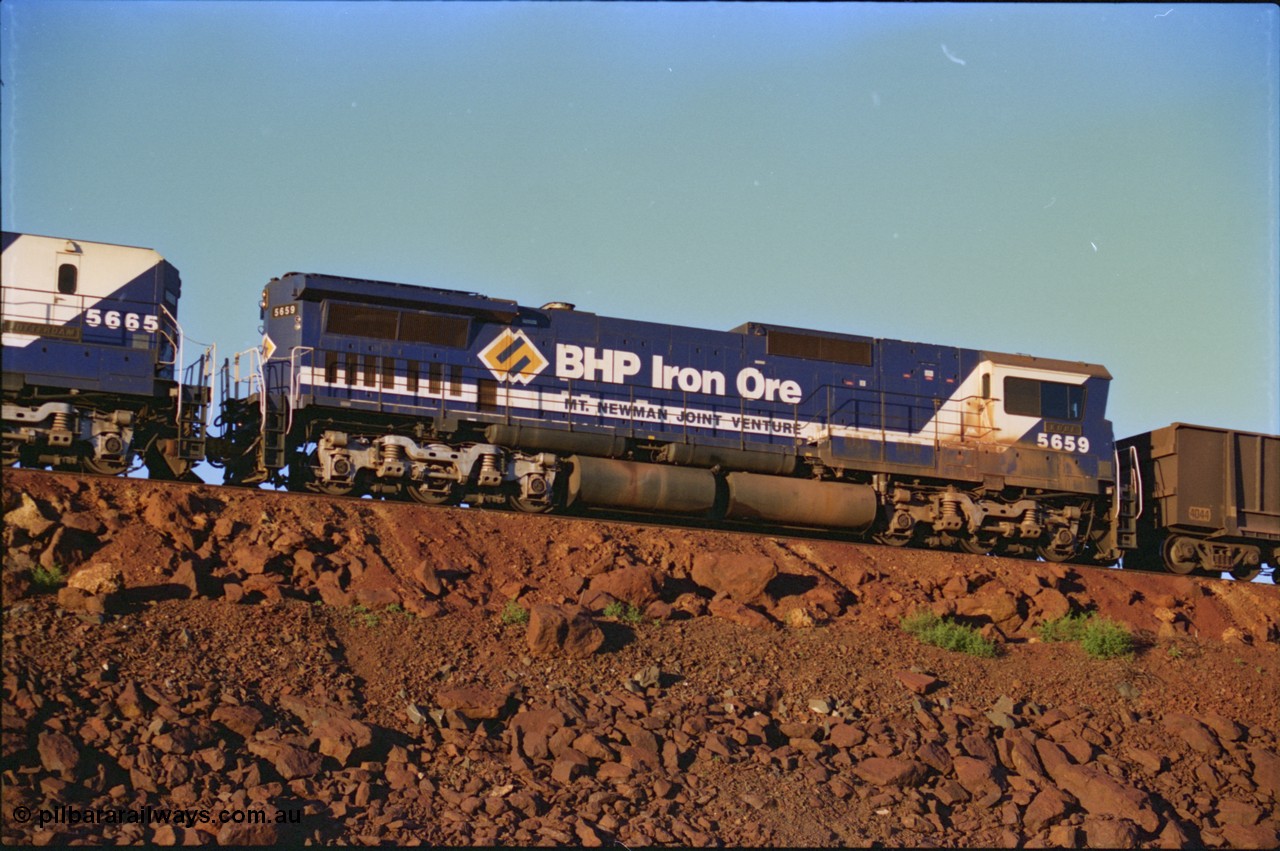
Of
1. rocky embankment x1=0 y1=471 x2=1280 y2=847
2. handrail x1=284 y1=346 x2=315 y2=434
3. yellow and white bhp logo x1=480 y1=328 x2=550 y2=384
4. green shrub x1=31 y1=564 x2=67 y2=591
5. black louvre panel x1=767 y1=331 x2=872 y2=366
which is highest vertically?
black louvre panel x1=767 y1=331 x2=872 y2=366

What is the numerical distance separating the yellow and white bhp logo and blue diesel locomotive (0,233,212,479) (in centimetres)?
437

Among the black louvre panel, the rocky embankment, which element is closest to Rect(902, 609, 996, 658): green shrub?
the rocky embankment

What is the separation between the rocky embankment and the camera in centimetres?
1182

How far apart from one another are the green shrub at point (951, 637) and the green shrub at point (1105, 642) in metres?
1.33

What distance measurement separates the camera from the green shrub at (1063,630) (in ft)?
60.5

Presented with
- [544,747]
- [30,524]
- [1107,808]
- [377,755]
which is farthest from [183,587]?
[1107,808]

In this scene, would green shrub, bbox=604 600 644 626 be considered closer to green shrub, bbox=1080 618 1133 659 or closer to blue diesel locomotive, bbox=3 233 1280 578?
blue diesel locomotive, bbox=3 233 1280 578

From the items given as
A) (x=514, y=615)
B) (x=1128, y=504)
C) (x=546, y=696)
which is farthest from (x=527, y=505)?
(x=1128, y=504)

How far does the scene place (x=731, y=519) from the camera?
21.2 m

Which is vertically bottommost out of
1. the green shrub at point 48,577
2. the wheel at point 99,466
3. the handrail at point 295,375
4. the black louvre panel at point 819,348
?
the green shrub at point 48,577

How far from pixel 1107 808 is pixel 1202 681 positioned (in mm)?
4827

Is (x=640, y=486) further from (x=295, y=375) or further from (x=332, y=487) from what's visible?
(x=295, y=375)

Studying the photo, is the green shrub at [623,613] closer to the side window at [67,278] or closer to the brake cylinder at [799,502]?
the brake cylinder at [799,502]

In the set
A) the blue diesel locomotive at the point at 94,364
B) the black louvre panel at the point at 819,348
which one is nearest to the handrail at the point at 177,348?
the blue diesel locomotive at the point at 94,364
